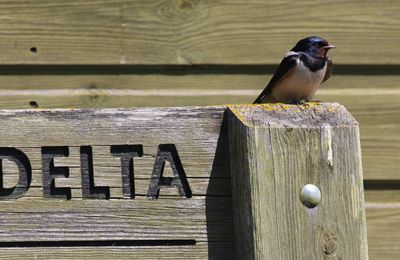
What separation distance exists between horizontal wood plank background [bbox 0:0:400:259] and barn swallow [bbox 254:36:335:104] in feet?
0.15

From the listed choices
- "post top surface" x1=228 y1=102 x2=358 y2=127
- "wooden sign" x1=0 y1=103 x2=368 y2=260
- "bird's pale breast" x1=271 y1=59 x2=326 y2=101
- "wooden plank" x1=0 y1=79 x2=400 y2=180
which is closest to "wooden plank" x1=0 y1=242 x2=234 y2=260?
"wooden sign" x1=0 y1=103 x2=368 y2=260

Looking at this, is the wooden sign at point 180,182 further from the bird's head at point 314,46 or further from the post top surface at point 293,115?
the bird's head at point 314,46

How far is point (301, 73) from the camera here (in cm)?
316

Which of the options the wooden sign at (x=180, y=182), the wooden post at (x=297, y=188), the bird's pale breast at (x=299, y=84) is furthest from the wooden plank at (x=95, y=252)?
the bird's pale breast at (x=299, y=84)

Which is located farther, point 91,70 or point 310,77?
point 310,77

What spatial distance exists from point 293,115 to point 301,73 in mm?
1805

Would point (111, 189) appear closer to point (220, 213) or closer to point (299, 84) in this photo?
point (220, 213)

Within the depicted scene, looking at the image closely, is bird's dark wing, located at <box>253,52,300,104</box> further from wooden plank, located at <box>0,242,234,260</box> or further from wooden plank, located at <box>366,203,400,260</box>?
wooden plank, located at <box>0,242,234,260</box>

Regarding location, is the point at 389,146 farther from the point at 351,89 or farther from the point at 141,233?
the point at 141,233

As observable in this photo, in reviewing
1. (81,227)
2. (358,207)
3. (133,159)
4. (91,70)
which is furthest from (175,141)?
(91,70)

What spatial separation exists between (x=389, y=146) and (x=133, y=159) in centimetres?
175

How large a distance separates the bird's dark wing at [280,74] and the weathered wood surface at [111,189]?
4.60ft

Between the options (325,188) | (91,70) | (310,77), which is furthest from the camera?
(310,77)

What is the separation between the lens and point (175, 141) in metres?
1.38
